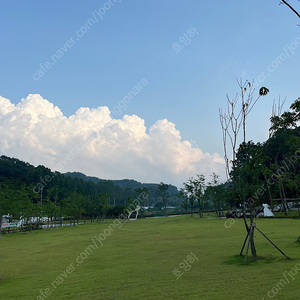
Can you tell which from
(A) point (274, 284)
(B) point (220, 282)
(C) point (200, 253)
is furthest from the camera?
(C) point (200, 253)

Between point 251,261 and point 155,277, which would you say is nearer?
point 155,277

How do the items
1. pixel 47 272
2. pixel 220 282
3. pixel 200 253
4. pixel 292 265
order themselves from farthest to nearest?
1. pixel 200 253
2. pixel 47 272
3. pixel 292 265
4. pixel 220 282

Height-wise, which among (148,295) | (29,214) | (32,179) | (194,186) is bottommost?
(148,295)

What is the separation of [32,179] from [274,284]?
274 ft

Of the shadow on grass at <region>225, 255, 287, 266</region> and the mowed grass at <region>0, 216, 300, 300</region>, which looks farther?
the shadow on grass at <region>225, 255, 287, 266</region>

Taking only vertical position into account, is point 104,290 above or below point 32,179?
below

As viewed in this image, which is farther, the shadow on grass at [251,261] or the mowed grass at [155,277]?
the shadow on grass at [251,261]

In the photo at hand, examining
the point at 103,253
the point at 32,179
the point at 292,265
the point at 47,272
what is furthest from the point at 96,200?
the point at 292,265

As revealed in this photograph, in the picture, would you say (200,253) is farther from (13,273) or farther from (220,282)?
(13,273)

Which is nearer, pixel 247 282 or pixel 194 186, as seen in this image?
pixel 247 282

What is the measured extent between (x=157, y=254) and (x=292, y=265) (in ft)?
19.1

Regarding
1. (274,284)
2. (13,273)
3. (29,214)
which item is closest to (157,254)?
(13,273)

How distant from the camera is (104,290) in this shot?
7625 millimetres

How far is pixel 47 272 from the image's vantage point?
10570 millimetres
